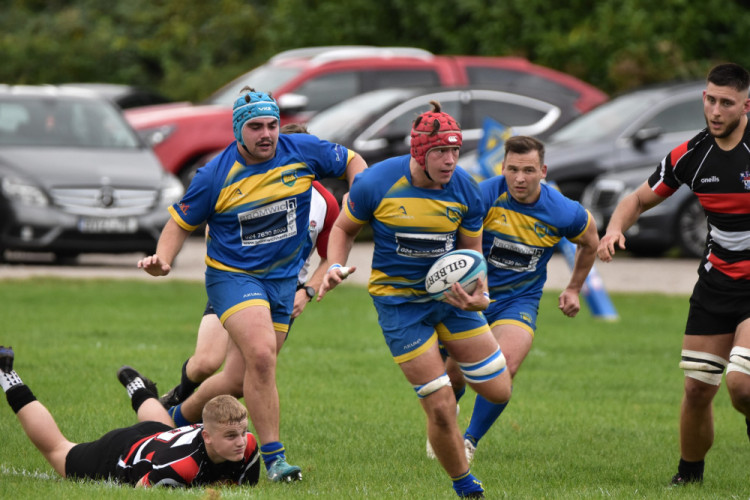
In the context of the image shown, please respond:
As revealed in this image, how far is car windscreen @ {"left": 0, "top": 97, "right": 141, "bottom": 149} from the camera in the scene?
1753 centimetres

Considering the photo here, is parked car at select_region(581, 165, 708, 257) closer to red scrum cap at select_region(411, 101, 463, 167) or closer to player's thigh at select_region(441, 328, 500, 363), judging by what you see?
player's thigh at select_region(441, 328, 500, 363)

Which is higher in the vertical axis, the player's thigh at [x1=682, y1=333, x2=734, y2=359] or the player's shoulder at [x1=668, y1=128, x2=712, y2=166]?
the player's shoulder at [x1=668, y1=128, x2=712, y2=166]

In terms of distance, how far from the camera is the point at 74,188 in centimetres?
1652

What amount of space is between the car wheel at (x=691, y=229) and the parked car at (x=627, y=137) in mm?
822

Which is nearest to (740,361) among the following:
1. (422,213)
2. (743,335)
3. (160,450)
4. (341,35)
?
(743,335)

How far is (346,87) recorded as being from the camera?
21703 millimetres

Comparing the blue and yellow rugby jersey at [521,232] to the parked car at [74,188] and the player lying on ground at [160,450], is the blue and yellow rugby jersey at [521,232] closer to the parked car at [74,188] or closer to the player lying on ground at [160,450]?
the player lying on ground at [160,450]

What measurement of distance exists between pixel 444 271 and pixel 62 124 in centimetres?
1218

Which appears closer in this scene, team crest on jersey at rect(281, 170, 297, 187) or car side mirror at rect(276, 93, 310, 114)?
team crest on jersey at rect(281, 170, 297, 187)

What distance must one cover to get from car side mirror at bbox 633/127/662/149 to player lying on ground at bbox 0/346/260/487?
11.8 metres

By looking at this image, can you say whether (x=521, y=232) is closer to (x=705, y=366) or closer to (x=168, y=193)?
(x=705, y=366)

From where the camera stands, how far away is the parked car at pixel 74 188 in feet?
53.6

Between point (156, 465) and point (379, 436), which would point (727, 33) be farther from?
point (156, 465)

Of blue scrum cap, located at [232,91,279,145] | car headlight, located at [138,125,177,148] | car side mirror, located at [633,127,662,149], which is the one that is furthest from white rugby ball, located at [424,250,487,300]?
car headlight, located at [138,125,177,148]
